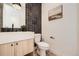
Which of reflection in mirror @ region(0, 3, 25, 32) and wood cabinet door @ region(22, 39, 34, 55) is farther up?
reflection in mirror @ region(0, 3, 25, 32)

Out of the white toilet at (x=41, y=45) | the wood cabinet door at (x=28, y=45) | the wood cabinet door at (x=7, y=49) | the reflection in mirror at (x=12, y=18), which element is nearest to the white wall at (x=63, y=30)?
the white toilet at (x=41, y=45)

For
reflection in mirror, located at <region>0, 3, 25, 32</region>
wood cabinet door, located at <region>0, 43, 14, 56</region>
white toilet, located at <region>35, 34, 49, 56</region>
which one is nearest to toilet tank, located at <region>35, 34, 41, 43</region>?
white toilet, located at <region>35, 34, 49, 56</region>

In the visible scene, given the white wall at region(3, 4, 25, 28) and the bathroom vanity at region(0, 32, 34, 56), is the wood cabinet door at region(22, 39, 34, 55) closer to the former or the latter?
the bathroom vanity at region(0, 32, 34, 56)

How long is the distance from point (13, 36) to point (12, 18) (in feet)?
0.95

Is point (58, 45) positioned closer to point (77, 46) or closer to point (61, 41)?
point (61, 41)

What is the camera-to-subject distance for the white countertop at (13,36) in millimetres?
1576

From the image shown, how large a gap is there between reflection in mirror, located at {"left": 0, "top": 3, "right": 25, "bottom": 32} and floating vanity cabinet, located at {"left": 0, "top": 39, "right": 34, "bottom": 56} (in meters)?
0.22

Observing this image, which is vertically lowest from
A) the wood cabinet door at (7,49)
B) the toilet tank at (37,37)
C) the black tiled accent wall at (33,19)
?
the wood cabinet door at (7,49)

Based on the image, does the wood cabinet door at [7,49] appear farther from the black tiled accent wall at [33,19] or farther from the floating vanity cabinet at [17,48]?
the black tiled accent wall at [33,19]

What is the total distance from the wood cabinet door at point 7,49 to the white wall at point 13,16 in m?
0.31

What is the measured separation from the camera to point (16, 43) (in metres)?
1.70

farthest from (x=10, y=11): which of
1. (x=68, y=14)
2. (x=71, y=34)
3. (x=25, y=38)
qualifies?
(x=71, y=34)

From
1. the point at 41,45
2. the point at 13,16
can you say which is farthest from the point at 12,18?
the point at 41,45

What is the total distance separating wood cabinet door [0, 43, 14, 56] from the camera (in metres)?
1.57
